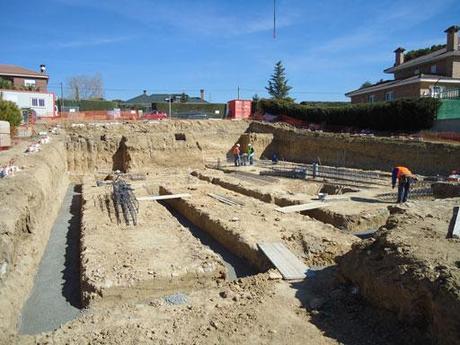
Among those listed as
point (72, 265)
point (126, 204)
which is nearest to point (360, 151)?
point (126, 204)

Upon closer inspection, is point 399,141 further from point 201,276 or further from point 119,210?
point 201,276

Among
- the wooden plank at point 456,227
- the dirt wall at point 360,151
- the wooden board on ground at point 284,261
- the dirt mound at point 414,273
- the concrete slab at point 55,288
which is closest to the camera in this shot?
the dirt mound at point 414,273

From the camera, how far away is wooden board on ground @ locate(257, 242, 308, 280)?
8.39 m

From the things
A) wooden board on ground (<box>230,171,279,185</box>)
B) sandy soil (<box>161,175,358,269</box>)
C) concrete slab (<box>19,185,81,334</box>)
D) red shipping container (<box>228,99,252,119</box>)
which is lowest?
concrete slab (<box>19,185,81,334</box>)

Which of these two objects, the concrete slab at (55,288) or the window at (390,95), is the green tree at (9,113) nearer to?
the concrete slab at (55,288)

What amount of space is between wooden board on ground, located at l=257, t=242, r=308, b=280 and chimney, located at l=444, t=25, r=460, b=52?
29.6 metres

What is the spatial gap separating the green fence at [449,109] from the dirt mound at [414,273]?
755 inches

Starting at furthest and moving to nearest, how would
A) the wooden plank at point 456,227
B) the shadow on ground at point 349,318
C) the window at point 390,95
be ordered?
1. the window at point 390,95
2. the wooden plank at point 456,227
3. the shadow on ground at point 349,318

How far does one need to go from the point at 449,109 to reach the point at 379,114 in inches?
176

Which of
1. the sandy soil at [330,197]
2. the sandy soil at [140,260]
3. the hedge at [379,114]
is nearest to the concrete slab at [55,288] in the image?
the sandy soil at [140,260]

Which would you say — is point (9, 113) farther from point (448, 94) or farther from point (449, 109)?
point (448, 94)

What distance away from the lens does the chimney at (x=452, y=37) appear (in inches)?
1239

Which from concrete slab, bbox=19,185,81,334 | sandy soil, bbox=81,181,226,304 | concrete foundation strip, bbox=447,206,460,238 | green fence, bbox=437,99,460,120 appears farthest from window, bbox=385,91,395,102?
concrete slab, bbox=19,185,81,334

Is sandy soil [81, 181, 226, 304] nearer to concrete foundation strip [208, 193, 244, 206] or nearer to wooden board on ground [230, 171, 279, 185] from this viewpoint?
concrete foundation strip [208, 193, 244, 206]
